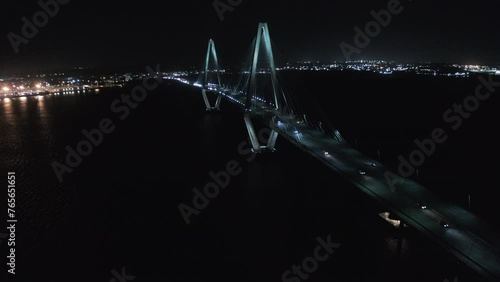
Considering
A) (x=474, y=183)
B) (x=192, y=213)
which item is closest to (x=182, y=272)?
(x=192, y=213)

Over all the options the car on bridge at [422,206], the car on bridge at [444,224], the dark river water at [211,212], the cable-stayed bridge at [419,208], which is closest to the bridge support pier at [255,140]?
the dark river water at [211,212]

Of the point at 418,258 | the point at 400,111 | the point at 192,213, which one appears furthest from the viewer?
the point at 400,111

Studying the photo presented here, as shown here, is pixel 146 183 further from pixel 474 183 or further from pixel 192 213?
pixel 474 183

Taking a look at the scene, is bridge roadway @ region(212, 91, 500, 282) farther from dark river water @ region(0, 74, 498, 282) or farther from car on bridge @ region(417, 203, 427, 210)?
dark river water @ region(0, 74, 498, 282)

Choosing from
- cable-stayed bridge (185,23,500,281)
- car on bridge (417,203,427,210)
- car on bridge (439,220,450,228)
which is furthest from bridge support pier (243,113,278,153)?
car on bridge (439,220,450,228)

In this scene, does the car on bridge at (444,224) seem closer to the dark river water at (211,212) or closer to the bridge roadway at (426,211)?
the bridge roadway at (426,211)

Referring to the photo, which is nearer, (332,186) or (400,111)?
(332,186)
